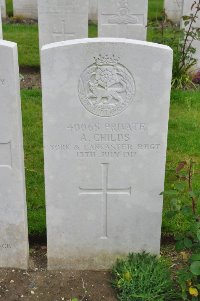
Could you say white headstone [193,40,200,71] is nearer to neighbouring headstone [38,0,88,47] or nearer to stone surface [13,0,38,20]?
neighbouring headstone [38,0,88,47]

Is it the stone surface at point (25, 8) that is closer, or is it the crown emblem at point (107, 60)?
the crown emblem at point (107, 60)

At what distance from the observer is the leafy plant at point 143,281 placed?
10.3 ft

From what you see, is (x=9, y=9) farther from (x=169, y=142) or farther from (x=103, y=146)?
(x=103, y=146)

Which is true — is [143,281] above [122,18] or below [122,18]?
below

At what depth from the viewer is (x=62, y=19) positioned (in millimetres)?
7926

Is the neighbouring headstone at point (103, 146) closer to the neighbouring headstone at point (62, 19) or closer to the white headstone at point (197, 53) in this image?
the neighbouring headstone at point (62, 19)

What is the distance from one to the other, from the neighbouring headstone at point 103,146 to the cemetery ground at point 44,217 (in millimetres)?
170

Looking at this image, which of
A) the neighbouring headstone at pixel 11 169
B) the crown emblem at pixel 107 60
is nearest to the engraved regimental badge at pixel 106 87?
the crown emblem at pixel 107 60

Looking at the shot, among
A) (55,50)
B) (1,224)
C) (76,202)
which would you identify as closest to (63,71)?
(55,50)

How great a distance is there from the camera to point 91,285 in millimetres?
3373

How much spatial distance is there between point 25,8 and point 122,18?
552 centimetres

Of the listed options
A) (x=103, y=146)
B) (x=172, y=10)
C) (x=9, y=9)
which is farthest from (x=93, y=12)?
(x=103, y=146)

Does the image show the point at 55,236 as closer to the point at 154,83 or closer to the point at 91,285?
the point at 91,285

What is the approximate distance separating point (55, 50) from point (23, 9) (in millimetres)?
10348
